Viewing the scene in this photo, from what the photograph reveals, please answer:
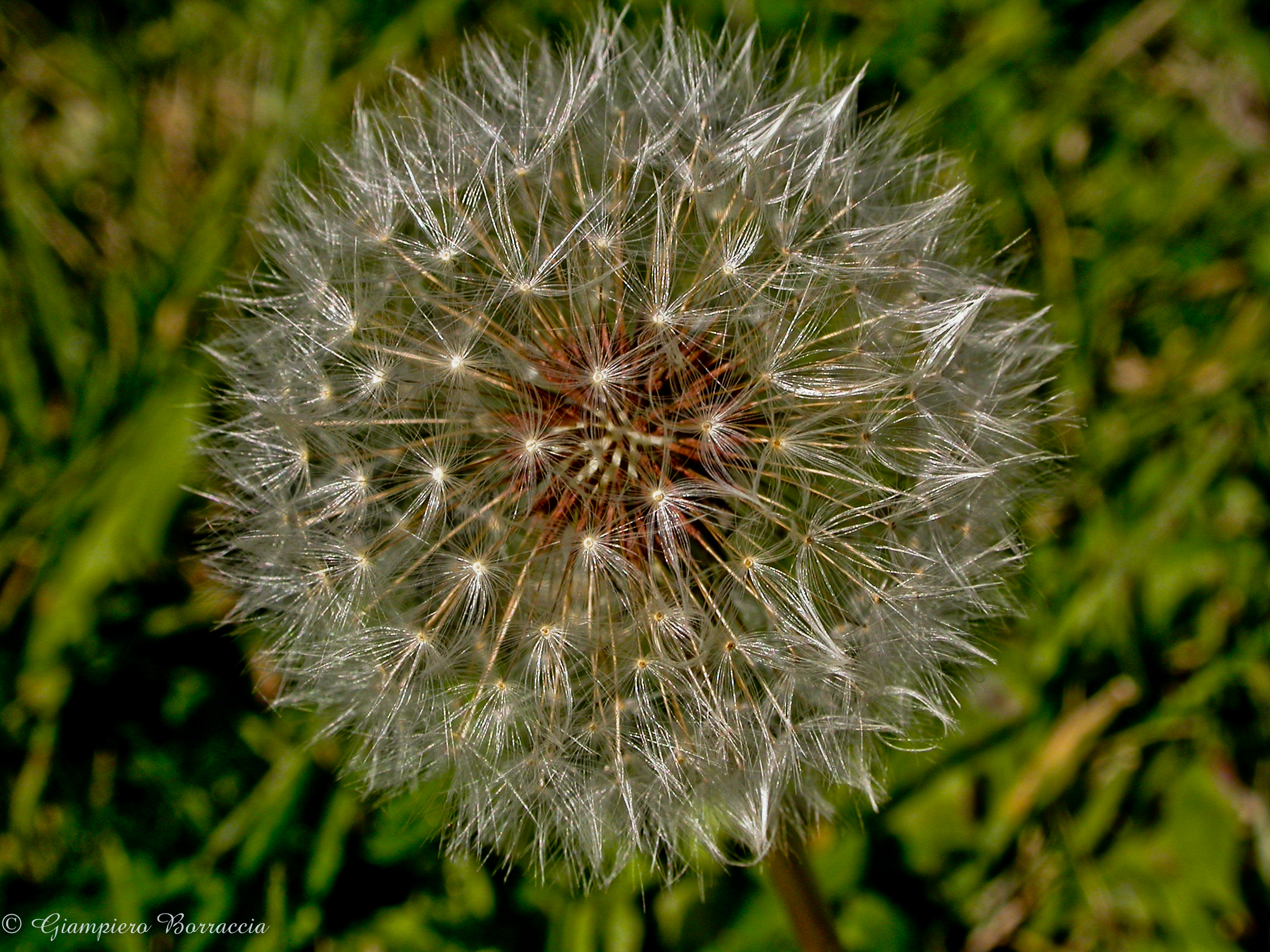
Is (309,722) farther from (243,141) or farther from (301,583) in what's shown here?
(243,141)

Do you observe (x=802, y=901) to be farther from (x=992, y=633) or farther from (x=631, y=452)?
(x=631, y=452)

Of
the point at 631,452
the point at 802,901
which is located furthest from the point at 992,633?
the point at 631,452

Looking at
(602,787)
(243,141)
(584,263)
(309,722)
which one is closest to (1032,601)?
(602,787)

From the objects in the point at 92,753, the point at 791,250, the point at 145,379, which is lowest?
the point at 92,753

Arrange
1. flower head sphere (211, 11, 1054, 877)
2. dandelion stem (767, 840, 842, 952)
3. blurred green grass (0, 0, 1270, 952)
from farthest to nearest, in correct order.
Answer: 1. blurred green grass (0, 0, 1270, 952)
2. dandelion stem (767, 840, 842, 952)
3. flower head sphere (211, 11, 1054, 877)

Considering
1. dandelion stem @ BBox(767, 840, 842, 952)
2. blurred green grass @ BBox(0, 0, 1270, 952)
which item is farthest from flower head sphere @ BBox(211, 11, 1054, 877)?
blurred green grass @ BBox(0, 0, 1270, 952)

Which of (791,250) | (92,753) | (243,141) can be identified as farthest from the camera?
(243,141)

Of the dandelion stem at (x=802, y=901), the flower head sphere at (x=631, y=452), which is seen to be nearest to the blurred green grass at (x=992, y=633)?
the dandelion stem at (x=802, y=901)

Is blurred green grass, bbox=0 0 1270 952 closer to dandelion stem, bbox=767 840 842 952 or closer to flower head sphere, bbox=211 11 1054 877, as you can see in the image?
dandelion stem, bbox=767 840 842 952

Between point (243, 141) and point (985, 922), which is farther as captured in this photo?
point (243, 141)
